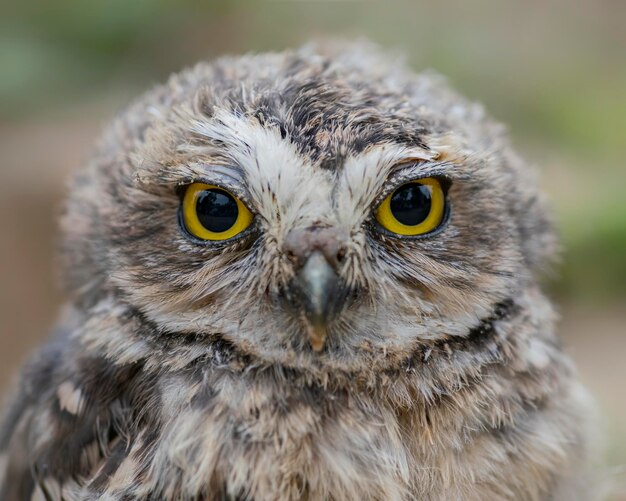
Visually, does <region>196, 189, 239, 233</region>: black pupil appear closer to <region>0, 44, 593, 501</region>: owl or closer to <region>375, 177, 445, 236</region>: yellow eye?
<region>0, 44, 593, 501</region>: owl

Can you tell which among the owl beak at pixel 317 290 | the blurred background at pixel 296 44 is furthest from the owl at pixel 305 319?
the blurred background at pixel 296 44

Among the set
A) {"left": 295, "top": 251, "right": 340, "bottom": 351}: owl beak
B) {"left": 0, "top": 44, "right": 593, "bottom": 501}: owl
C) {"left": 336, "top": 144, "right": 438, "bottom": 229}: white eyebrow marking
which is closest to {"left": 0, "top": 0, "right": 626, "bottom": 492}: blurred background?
{"left": 0, "top": 44, "right": 593, "bottom": 501}: owl

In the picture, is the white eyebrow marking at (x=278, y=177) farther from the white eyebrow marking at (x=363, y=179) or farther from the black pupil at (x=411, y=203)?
the black pupil at (x=411, y=203)

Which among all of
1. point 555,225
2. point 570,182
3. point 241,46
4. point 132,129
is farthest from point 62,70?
point 555,225

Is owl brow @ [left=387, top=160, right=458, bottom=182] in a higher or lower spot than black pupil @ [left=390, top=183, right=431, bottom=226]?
higher

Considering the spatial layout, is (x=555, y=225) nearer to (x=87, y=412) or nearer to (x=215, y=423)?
(x=215, y=423)

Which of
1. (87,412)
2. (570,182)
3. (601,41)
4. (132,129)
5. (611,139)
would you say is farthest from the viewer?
(601,41)
